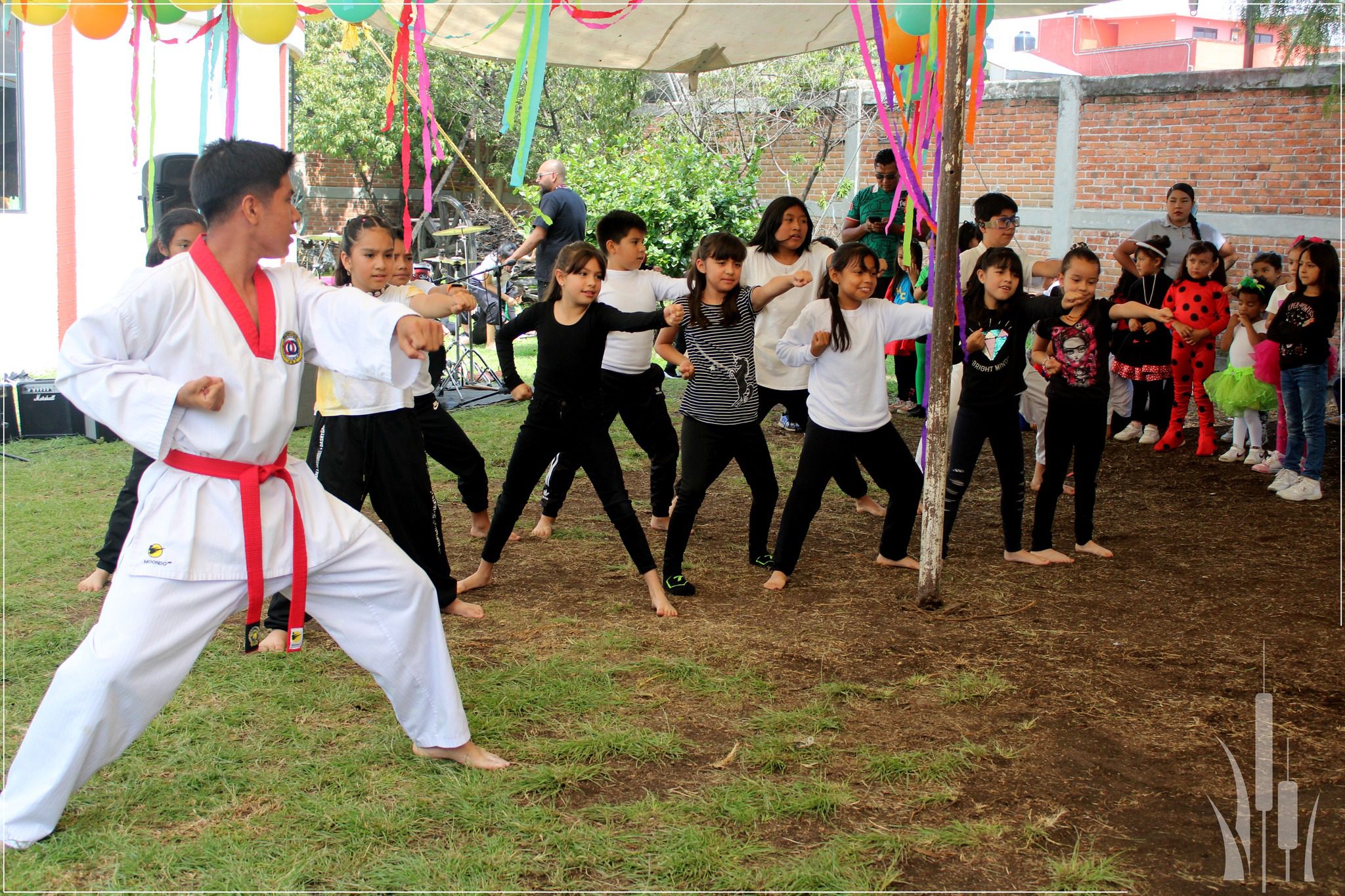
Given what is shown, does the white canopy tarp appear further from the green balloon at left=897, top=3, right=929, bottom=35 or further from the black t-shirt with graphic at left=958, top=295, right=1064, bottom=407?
the black t-shirt with graphic at left=958, top=295, right=1064, bottom=407

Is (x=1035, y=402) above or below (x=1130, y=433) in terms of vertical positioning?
above

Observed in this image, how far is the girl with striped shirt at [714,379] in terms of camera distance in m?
4.73

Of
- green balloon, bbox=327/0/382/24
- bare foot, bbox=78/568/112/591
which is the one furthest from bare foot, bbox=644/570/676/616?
green balloon, bbox=327/0/382/24

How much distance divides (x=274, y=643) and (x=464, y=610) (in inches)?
28.8

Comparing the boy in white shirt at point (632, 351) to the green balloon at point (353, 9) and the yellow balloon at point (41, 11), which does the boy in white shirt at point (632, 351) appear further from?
the yellow balloon at point (41, 11)

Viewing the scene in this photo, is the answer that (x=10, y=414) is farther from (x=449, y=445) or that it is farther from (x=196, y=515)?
(x=196, y=515)

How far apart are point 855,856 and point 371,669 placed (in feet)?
4.40

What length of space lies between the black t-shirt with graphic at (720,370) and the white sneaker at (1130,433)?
4.50 metres

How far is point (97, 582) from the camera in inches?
186

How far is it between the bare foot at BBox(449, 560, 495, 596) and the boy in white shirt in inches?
23.6

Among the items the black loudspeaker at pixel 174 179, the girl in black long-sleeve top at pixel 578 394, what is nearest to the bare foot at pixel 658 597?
the girl in black long-sleeve top at pixel 578 394

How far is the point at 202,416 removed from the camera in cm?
269

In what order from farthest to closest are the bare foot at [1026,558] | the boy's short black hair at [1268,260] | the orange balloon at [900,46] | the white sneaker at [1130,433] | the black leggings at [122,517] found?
the white sneaker at [1130,433] < the boy's short black hair at [1268,260] < the bare foot at [1026,558] < the orange balloon at [900,46] < the black leggings at [122,517]

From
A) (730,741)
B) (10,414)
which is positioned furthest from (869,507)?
(10,414)
